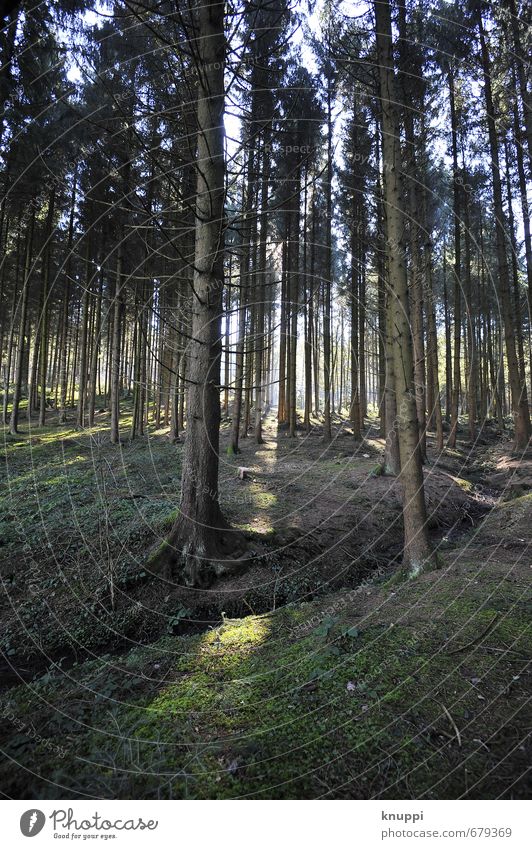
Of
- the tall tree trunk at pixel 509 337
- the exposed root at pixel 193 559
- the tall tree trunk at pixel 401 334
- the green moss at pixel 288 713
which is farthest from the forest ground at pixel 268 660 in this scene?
the tall tree trunk at pixel 509 337

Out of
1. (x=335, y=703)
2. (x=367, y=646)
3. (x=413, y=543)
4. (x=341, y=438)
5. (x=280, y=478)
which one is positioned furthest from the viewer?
(x=341, y=438)

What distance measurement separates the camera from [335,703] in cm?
280

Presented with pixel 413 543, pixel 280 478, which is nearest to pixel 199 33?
pixel 413 543

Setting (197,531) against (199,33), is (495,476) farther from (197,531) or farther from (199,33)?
(199,33)

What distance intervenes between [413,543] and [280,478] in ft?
20.5

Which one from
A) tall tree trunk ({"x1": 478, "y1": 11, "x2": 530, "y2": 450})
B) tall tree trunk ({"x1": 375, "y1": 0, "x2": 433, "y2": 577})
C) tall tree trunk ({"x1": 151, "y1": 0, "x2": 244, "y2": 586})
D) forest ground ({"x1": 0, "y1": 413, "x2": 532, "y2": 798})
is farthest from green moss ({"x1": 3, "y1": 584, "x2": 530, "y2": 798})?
tall tree trunk ({"x1": 478, "y1": 11, "x2": 530, "y2": 450})

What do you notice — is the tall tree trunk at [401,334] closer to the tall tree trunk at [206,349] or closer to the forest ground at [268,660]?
the forest ground at [268,660]
